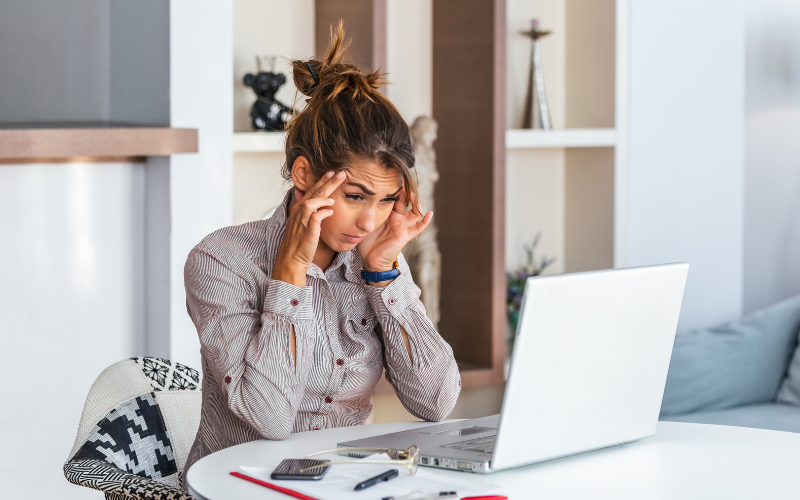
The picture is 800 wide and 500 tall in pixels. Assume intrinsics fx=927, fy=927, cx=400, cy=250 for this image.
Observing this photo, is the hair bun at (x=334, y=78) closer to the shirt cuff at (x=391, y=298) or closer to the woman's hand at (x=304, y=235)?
the woman's hand at (x=304, y=235)

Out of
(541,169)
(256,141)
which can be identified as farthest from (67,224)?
(541,169)

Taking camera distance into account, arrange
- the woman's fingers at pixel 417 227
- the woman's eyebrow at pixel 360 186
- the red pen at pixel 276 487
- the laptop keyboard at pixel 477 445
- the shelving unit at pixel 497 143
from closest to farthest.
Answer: the red pen at pixel 276 487 → the laptop keyboard at pixel 477 445 → the woman's eyebrow at pixel 360 186 → the woman's fingers at pixel 417 227 → the shelving unit at pixel 497 143

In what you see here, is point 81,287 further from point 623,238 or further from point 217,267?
point 623,238

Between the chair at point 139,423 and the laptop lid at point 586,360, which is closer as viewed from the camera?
the laptop lid at point 586,360

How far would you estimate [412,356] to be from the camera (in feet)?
4.95

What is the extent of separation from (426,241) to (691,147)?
41.0 inches

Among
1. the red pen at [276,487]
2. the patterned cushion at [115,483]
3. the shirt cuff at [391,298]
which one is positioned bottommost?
the patterned cushion at [115,483]

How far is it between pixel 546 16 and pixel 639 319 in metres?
2.45

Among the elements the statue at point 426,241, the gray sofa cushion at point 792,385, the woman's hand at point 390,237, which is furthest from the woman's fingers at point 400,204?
the gray sofa cushion at point 792,385

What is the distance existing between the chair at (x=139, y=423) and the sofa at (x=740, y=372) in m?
1.63

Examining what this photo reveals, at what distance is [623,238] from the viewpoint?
321 centimetres

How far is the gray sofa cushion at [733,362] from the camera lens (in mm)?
2822

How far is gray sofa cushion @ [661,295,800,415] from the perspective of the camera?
2.82 metres

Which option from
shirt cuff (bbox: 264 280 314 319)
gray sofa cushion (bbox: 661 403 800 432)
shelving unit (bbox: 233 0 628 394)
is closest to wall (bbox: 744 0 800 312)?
shelving unit (bbox: 233 0 628 394)
